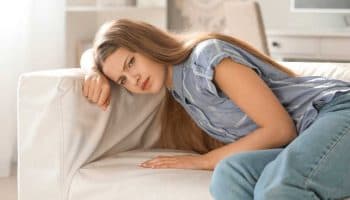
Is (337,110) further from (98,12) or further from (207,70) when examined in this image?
(98,12)

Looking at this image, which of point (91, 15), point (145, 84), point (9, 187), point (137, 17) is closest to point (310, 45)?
point (137, 17)

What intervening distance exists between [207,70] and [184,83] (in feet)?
0.45

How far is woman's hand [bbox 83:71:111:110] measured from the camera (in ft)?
6.15

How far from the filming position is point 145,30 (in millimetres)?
1922

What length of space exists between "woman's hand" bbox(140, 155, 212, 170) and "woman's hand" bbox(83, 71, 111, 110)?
0.21m

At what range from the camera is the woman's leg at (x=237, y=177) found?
151 cm

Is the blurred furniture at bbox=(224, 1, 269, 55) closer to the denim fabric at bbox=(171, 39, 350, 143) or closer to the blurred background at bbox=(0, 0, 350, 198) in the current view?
the blurred background at bbox=(0, 0, 350, 198)

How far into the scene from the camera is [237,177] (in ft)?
4.99

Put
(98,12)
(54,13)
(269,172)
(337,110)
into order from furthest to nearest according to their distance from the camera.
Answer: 1. (98,12)
2. (54,13)
3. (337,110)
4. (269,172)

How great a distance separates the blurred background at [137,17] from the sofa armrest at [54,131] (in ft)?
4.44

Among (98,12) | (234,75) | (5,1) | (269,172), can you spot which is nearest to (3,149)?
(5,1)

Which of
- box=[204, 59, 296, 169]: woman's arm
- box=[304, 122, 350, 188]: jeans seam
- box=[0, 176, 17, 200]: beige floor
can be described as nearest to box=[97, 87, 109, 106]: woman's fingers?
box=[204, 59, 296, 169]: woman's arm

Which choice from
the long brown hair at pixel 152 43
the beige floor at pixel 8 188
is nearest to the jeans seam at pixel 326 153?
the long brown hair at pixel 152 43

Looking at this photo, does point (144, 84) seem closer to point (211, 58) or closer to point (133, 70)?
point (133, 70)
